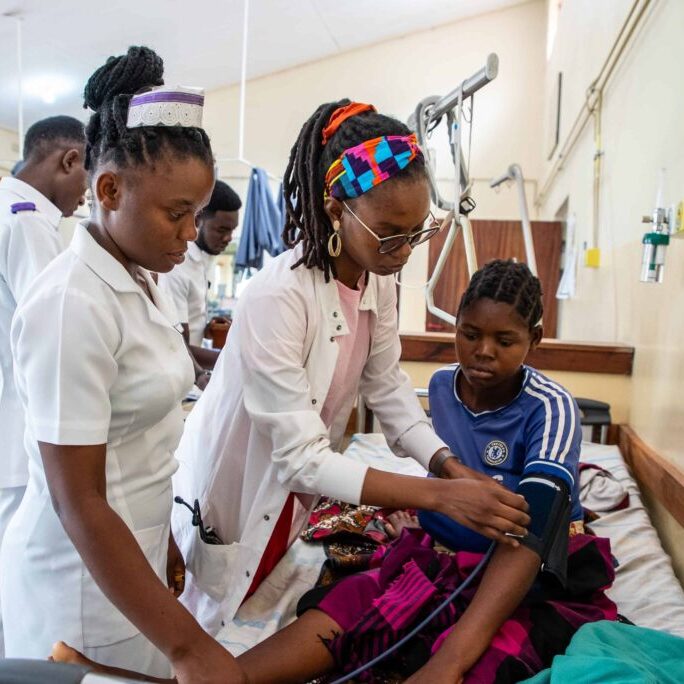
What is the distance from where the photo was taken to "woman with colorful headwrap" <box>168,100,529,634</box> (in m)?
1.03

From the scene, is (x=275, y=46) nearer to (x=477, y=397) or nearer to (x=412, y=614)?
(x=477, y=397)

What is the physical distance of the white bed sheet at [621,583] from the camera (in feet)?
4.02

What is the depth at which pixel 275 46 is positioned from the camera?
6.49m

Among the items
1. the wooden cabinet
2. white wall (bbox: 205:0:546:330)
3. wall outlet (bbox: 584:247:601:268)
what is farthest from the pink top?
white wall (bbox: 205:0:546:330)

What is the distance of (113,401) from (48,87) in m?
5.64

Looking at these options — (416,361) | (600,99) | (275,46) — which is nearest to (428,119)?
(416,361)

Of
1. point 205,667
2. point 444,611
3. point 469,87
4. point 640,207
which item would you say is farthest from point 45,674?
point 640,207

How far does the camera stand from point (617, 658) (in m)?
0.92

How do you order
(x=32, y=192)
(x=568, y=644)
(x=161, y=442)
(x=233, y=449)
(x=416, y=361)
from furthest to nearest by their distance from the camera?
(x=416, y=361), (x=32, y=192), (x=233, y=449), (x=568, y=644), (x=161, y=442)

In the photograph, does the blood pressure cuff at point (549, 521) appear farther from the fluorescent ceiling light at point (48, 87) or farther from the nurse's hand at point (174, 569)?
the fluorescent ceiling light at point (48, 87)

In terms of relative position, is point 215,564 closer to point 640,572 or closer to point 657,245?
point 640,572

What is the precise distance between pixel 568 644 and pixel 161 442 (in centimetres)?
74

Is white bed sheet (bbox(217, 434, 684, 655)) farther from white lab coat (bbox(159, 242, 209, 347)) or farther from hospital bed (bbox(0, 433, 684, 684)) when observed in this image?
white lab coat (bbox(159, 242, 209, 347))

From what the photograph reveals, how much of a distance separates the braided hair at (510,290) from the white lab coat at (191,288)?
4.49 feet
